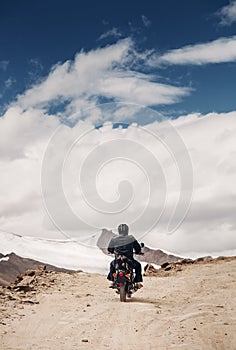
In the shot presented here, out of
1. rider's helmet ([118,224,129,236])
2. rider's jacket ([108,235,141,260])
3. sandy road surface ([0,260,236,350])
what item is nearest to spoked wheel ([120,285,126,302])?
sandy road surface ([0,260,236,350])

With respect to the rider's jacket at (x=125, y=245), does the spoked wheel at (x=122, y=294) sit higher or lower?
lower

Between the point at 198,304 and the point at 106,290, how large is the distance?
683cm

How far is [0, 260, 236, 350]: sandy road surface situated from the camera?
878 centimetres

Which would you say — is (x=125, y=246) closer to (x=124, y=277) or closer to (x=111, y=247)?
(x=111, y=247)

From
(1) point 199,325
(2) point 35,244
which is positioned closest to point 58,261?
(2) point 35,244

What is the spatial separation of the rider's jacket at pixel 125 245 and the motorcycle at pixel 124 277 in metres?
0.15

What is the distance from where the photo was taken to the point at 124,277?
14.8 meters

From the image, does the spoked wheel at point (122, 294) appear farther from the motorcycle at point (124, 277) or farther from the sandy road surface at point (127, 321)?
the sandy road surface at point (127, 321)

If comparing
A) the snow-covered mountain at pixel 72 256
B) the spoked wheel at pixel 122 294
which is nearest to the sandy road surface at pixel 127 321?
the spoked wheel at pixel 122 294

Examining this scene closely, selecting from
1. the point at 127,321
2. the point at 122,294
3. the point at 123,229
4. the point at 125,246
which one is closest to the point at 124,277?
the point at 122,294

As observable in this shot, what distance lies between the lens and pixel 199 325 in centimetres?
988

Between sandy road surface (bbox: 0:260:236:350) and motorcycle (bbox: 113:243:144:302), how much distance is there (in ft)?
1.87

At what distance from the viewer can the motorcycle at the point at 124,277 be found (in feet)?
48.4

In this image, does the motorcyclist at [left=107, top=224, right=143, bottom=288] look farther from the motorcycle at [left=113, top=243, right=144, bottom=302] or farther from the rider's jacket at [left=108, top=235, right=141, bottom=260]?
the motorcycle at [left=113, top=243, right=144, bottom=302]
